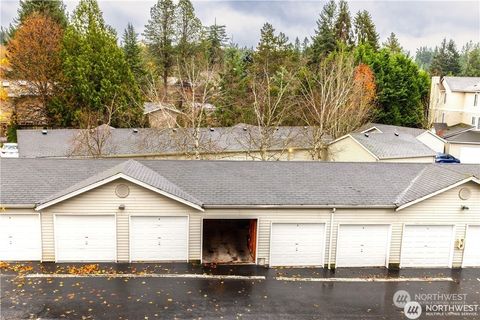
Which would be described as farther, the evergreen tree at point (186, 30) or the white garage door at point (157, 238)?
the evergreen tree at point (186, 30)

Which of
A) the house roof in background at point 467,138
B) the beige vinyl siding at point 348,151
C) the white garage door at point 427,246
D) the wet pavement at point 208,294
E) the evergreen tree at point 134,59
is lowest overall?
the wet pavement at point 208,294

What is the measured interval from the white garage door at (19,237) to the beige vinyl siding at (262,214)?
281 millimetres

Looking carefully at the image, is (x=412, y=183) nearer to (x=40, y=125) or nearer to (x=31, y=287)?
(x=31, y=287)

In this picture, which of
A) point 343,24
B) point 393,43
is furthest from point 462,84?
point 393,43

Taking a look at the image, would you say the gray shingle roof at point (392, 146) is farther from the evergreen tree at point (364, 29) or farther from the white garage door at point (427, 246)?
the evergreen tree at point (364, 29)

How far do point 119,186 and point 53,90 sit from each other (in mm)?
32237

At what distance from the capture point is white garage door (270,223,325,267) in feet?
59.8

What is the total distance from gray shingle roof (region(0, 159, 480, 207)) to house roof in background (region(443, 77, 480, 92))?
125 feet

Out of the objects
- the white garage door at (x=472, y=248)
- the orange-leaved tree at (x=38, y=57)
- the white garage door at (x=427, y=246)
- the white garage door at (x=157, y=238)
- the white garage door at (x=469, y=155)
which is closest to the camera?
the white garage door at (x=157, y=238)

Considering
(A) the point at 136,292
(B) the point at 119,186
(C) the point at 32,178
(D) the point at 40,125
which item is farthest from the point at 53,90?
(A) the point at 136,292

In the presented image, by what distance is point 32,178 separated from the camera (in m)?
18.5

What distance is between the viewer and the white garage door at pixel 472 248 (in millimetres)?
19062

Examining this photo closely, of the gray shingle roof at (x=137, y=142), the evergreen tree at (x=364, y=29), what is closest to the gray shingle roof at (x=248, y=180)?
the gray shingle roof at (x=137, y=142)

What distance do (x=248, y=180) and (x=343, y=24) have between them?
51.3 metres
